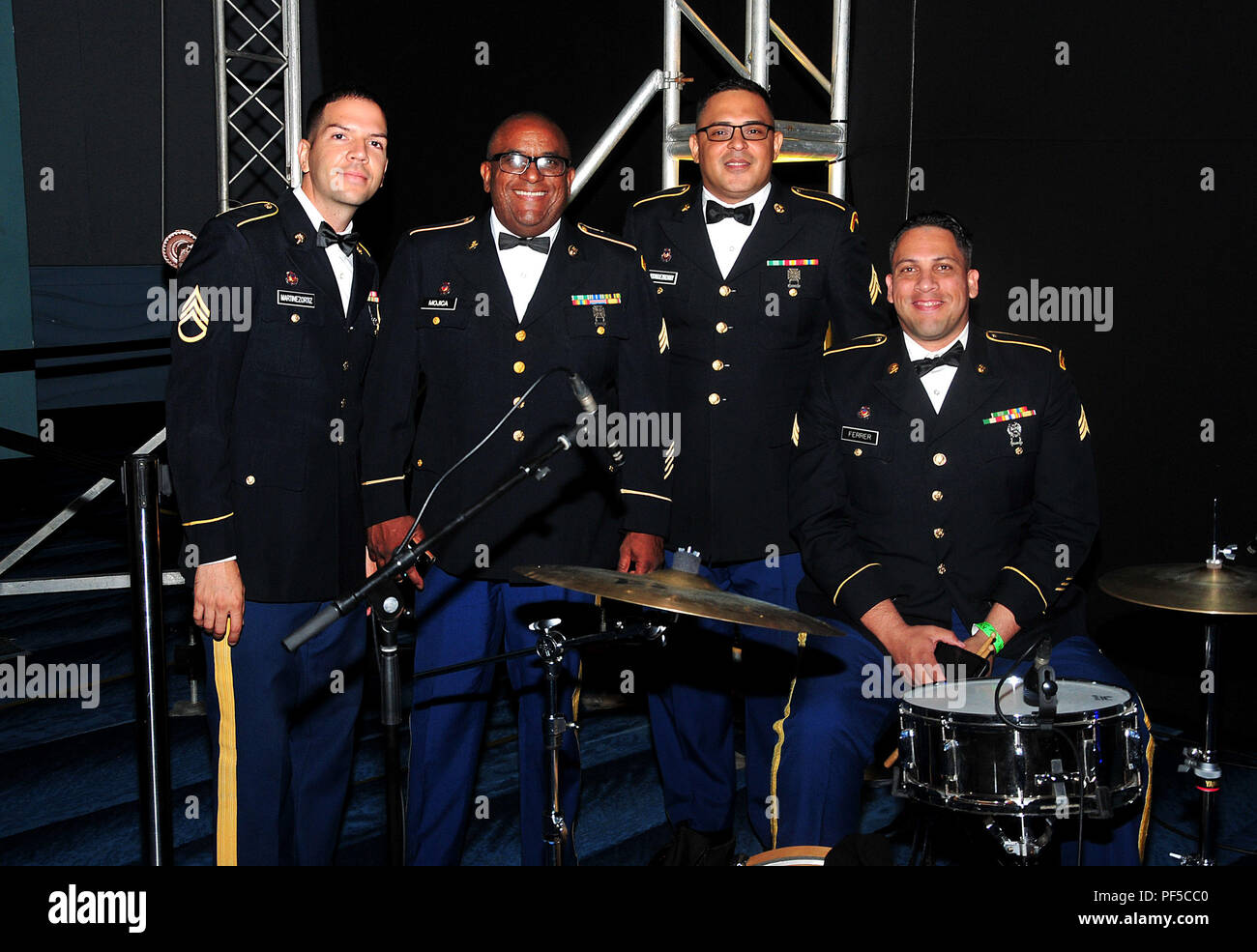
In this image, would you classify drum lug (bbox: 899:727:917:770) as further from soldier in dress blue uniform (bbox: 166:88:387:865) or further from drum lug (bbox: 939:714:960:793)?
soldier in dress blue uniform (bbox: 166:88:387:865)

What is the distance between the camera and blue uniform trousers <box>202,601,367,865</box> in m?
2.58

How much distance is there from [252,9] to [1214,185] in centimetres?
661

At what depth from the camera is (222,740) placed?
259cm

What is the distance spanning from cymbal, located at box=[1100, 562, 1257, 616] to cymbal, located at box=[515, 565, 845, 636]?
107 cm

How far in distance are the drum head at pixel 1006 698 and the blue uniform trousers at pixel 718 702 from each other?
26.4 inches

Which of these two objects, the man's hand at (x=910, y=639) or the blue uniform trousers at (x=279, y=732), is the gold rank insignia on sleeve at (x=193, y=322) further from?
the man's hand at (x=910, y=639)

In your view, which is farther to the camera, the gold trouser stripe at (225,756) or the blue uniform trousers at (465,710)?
the blue uniform trousers at (465,710)

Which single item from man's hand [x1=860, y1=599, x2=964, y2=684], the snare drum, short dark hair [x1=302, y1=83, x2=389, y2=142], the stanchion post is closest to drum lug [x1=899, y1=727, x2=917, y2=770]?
the snare drum

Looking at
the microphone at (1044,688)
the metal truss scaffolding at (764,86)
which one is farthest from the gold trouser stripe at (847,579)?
the metal truss scaffolding at (764,86)

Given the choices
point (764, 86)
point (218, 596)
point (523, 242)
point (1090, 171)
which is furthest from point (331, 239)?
point (1090, 171)

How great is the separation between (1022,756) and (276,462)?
63.1 inches

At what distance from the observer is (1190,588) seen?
282 cm

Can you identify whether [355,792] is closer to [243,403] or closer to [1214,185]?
[243,403]

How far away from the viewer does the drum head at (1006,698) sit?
235cm
